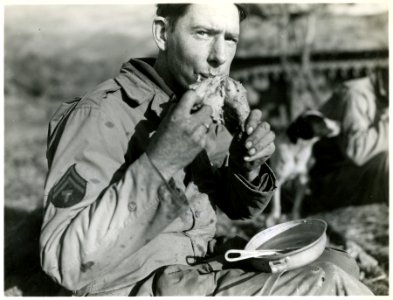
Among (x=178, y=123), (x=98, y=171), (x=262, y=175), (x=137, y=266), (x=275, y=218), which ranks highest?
(x=178, y=123)

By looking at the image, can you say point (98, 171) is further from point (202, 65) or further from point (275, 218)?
point (275, 218)

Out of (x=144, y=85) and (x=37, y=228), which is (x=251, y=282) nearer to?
(x=144, y=85)

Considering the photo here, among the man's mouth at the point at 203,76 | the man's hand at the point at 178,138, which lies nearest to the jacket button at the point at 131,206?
the man's hand at the point at 178,138

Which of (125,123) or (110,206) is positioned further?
(125,123)

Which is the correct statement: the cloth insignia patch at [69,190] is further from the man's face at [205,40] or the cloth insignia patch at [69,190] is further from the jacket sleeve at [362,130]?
the jacket sleeve at [362,130]

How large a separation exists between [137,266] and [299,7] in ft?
21.3

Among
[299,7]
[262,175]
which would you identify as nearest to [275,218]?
[262,175]

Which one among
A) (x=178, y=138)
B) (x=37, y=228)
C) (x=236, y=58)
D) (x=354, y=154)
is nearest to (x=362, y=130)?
(x=354, y=154)

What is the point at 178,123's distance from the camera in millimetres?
1466

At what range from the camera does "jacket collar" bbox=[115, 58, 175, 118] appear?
185 centimetres

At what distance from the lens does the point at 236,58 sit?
274 inches

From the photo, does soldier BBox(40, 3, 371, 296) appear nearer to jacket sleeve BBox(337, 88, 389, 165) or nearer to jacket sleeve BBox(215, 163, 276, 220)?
jacket sleeve BBox(215, 163, 276, 220)

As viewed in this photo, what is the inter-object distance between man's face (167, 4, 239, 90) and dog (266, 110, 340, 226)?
2942 mm

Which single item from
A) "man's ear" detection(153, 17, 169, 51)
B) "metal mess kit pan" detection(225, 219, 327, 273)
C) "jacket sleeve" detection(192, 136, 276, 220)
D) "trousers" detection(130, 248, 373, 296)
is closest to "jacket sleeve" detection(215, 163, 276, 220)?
"jacket sleeve" detection(192, 136, 276, 220)
